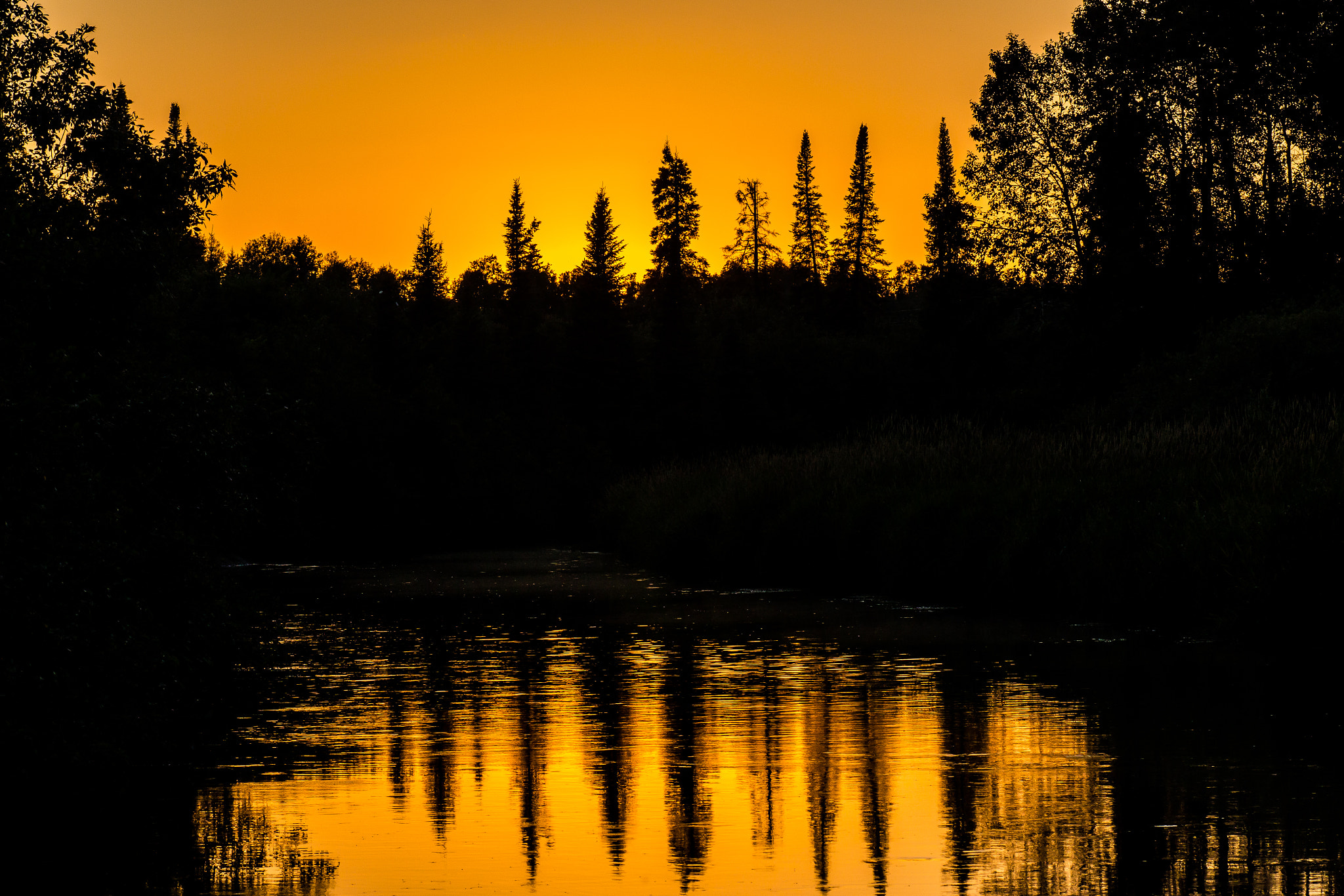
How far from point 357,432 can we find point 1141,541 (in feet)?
165

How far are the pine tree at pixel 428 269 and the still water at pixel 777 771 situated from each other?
70.1 m

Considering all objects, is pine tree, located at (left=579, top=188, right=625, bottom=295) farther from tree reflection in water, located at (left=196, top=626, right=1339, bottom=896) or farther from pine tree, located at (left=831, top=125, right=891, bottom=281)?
tree reflection in water, located at (left=196, top=626, right=1339, bottom=896)

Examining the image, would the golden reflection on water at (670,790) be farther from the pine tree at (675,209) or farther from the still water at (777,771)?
the pine tree at (675,209)

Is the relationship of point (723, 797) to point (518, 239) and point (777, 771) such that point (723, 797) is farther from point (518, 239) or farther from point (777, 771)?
point (518, 239)

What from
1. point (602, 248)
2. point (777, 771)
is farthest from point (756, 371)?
point (777, 771)

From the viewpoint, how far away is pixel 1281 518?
65.3 feet

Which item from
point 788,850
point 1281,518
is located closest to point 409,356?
point 1281,518

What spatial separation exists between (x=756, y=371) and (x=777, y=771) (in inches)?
3035

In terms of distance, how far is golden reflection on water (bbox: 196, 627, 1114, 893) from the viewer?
31.2 feet

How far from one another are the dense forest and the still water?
203 centimetres

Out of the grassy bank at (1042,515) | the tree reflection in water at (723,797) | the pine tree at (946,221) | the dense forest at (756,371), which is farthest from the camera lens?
the pine tree at (946,221)

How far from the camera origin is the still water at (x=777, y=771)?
9508 millimetres

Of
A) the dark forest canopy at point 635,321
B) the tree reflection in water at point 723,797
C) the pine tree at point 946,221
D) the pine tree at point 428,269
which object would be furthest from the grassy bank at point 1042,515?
the pine tree at point 428,269

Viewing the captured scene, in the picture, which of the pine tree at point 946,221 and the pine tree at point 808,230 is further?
the pine tree at point 808,230
